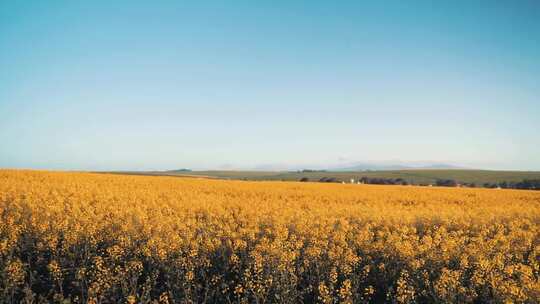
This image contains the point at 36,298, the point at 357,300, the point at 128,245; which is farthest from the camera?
the point at 128,245

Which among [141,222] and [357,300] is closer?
[357,300]

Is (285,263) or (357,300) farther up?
(285,263)

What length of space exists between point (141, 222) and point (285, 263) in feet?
17.1

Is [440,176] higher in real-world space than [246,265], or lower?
lower

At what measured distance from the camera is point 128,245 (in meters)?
8.66

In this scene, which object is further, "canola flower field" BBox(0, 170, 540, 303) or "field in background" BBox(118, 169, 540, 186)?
"field in background" BBox(118, 169, 540, 186)

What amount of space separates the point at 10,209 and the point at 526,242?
53.6 feet

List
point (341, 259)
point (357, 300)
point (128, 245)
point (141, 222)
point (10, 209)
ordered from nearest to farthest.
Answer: point (357, 300) < point (341, 259) < point (128, 245) < point (141, 222) < point (10, 209)

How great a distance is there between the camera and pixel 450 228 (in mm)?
12805

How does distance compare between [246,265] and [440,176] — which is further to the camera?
[440,176]

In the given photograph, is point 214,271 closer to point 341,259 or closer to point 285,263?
point 285,263

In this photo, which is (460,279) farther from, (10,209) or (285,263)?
(10,209)

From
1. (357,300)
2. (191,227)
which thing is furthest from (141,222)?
(357,300)

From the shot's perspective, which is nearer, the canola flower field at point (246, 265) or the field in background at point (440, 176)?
the canola flower field at point (246, 265)
